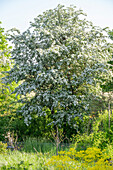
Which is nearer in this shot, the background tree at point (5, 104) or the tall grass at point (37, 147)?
the tall grass at point (37, 147)

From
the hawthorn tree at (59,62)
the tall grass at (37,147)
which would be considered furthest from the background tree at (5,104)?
the tall grass at (37,147)

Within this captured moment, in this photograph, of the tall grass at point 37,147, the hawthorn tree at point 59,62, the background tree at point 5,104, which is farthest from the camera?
the background tree at point 5,104

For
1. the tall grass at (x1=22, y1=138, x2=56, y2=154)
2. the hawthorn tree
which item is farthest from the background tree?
the tall grass at (x1=22, y1=138, x2=56, y2=154)

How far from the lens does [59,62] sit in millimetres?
7379

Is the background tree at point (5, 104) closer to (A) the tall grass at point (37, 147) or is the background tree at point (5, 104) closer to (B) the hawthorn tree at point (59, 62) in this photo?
(B) the hawthorn tree at point (59, 62)

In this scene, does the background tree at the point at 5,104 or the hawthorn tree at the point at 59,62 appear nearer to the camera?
the hawthorn tree at the point at 59,62

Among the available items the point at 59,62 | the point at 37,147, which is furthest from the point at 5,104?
the point at 59,62

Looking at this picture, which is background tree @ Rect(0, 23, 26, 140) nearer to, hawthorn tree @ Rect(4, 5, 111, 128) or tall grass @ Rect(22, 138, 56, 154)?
hawthorn tree @ Rect(4, 5, 111, 128)

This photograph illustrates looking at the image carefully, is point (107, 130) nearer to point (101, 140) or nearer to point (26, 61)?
point (101, 140)

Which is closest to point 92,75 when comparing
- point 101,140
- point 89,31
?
point 89,31

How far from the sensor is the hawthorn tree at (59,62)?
7168 millimetres

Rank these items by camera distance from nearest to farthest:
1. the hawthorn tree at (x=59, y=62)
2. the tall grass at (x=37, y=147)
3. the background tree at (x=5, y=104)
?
the tall grass at (x=37, y=147), the hawthorn tree at (x=59, y=62), the background tree at (x=5, y=104)

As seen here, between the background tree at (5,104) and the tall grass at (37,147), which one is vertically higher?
the background tree at (5,104)

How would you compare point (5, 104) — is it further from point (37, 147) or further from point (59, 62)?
point (59, 62)
